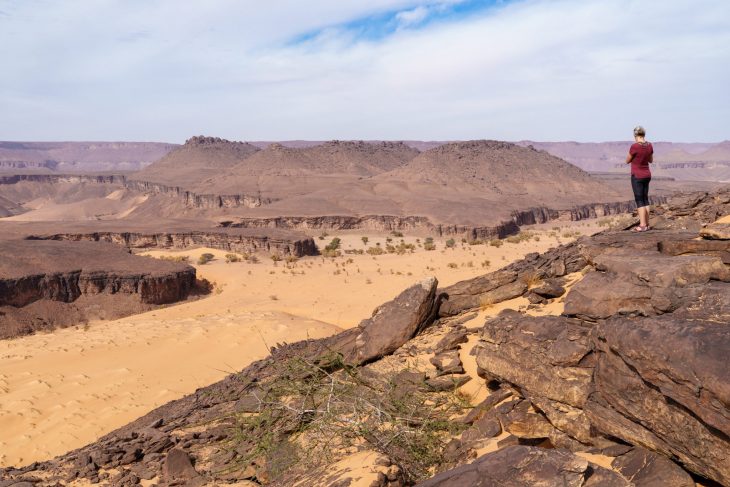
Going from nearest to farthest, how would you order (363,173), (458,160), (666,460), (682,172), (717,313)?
(666,460)
(717,313)
(458,160)
(363,173)
(682,172)

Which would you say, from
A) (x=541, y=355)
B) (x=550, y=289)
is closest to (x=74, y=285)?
(x=550, y=289)

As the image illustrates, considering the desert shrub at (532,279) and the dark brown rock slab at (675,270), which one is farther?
the desert shrub at (532,279)

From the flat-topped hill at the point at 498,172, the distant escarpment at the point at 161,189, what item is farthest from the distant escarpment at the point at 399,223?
the flat-topped hill at the point at 498,172

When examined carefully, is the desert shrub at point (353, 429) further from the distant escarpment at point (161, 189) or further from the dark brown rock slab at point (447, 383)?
the distant escarpment at point (161, 189)

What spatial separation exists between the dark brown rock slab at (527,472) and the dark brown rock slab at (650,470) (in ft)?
0.99

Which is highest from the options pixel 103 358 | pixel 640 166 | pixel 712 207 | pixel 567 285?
pixel 640 166

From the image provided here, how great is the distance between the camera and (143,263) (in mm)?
23188

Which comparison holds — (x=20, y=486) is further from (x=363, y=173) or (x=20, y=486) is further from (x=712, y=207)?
(x=363, y=173)

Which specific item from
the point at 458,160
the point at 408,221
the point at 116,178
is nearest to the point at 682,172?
the point at 458,160

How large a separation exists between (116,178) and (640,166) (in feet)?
351

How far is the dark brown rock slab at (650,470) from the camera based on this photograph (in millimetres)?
3682

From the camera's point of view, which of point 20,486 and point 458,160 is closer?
point 20,486

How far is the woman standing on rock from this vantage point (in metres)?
8.95

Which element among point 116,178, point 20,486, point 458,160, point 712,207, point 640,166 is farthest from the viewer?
point 116,178
